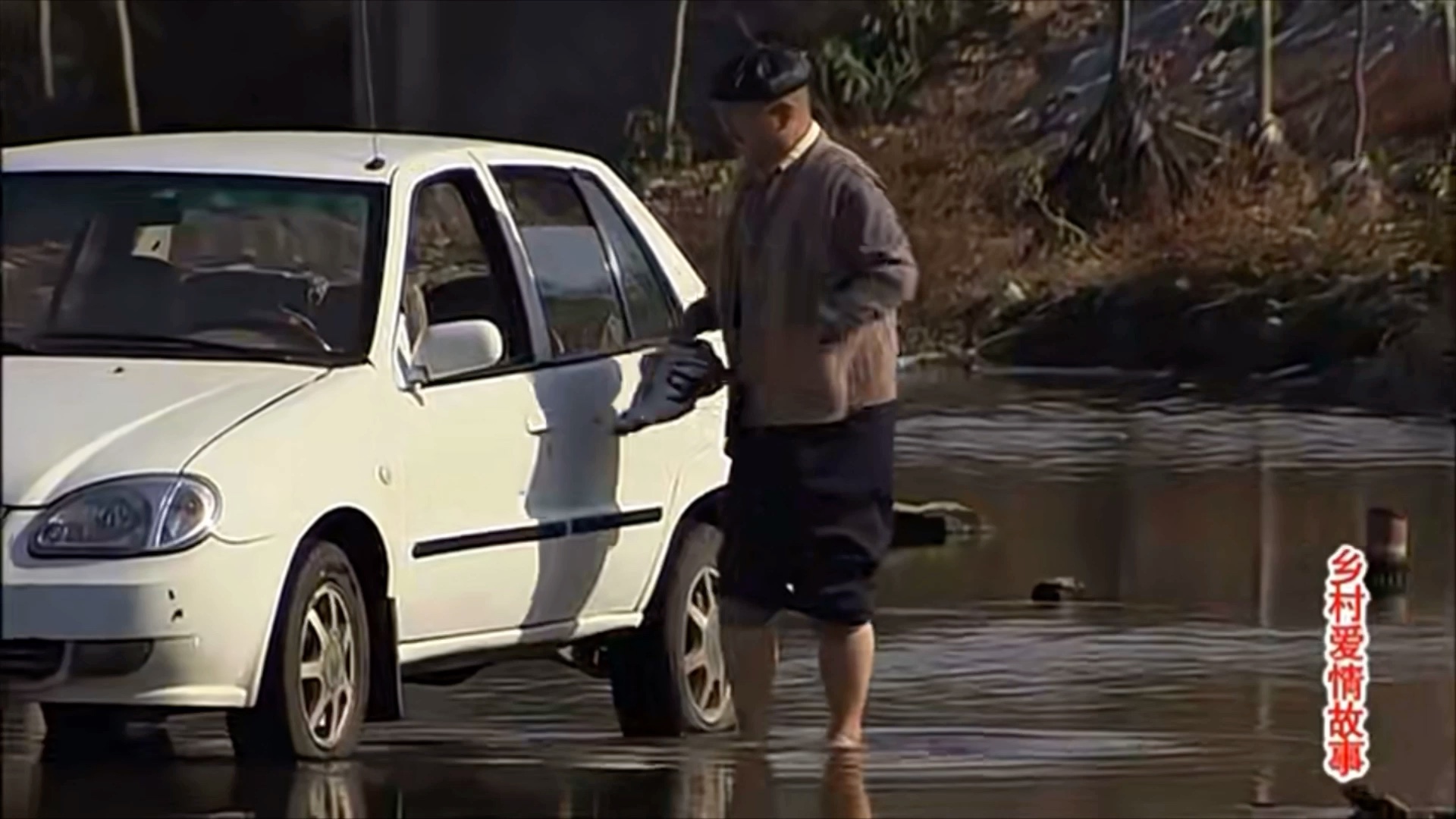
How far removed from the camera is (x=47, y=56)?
1291 cm

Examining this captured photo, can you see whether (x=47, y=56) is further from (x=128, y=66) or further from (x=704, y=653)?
(x=704, y=653)

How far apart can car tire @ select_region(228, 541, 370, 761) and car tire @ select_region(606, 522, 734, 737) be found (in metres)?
1.07

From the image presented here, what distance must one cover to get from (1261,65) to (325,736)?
5456 millimetres

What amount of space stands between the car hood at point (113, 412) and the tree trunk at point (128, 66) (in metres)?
4.27

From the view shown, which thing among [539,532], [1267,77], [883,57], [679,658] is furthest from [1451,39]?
[539,532]

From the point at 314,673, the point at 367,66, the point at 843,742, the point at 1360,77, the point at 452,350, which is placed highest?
the point at 367,66

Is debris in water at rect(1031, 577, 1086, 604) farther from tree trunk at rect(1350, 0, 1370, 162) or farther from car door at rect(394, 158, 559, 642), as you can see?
car door at rect(394, 158, 559, 642)

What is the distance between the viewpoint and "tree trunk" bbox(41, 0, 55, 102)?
42.2 feet

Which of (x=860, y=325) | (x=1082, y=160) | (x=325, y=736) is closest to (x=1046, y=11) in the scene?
(x=1082, y=160)

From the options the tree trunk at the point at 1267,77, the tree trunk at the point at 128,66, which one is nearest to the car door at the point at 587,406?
the tree trunk at the point at 128,66

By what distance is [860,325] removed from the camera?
8.80 meters

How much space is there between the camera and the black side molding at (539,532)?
28.9 feet

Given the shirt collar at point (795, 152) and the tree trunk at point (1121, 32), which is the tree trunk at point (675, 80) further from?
the shirt collar at point (795, 152)

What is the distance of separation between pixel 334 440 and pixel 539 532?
0.81m
